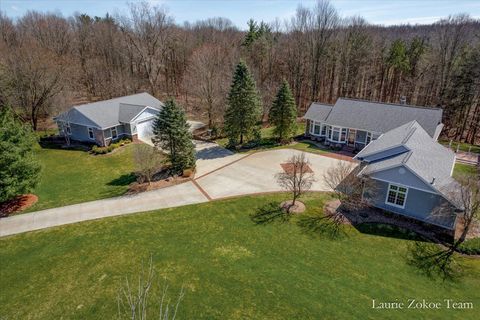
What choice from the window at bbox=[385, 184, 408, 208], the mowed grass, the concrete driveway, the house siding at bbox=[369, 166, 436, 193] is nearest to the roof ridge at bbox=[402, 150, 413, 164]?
the house siding at bbox=[369, 166, 436, 193]

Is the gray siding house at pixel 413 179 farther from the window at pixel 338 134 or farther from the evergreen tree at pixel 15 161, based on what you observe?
the evergreen tree at pixel 15 161

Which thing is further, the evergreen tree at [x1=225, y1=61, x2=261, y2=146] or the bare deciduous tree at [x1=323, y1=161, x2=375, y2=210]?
the evergreen tree at [x1=225, y1=61, x2=261, y2=146]

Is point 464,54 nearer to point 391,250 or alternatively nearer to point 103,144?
point 391,250

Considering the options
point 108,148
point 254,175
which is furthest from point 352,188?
point 108,148

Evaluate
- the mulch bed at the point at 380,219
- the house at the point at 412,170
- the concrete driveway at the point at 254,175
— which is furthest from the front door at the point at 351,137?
the mulch bed at the point at 380,219

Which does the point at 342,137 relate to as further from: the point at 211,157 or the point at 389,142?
the point at 211,157

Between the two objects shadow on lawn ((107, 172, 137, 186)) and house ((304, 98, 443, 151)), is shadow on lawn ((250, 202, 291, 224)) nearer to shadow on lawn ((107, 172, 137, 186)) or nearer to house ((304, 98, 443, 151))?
shadow on lawn ((107, 172, 137, 186))

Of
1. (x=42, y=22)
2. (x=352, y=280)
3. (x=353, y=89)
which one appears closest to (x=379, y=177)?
(x=352, y=280)
